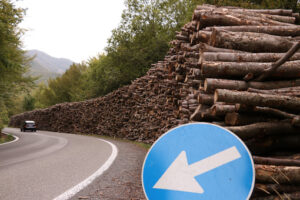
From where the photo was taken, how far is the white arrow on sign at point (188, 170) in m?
2.13

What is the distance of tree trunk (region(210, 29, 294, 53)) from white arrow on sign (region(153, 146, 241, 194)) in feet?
8.84

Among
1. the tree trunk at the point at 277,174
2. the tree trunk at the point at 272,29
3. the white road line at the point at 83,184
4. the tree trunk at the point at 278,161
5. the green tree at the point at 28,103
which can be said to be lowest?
the green tree at the point at 28,103

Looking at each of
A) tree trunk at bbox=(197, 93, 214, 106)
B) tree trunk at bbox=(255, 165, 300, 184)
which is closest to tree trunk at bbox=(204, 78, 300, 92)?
tree trunk at bbox=(197, 93, 214, 106)

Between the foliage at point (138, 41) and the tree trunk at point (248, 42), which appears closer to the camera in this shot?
the tree trunk at point (248, 42)

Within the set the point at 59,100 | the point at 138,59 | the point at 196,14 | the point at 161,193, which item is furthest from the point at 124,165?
the point at 59,100

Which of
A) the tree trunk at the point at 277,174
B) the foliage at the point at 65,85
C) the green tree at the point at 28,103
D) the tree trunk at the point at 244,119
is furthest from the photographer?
the green tree at the point at 28,103

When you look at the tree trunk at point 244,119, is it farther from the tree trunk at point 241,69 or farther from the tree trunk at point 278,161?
the tree trunk at point 241,69


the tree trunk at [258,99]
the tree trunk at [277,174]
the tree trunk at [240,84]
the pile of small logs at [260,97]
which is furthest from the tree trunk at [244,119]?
the tree trunk at [277,174]

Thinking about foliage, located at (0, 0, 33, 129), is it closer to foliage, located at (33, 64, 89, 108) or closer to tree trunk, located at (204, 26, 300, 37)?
tree trunk, located at (204, 26, 300, 37)

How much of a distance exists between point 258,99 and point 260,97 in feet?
0.10

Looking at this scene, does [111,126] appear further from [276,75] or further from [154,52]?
[276,75]

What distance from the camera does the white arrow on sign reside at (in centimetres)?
213

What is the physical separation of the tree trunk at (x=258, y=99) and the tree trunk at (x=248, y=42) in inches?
55.8

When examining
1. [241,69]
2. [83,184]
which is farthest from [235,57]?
[83,184]
